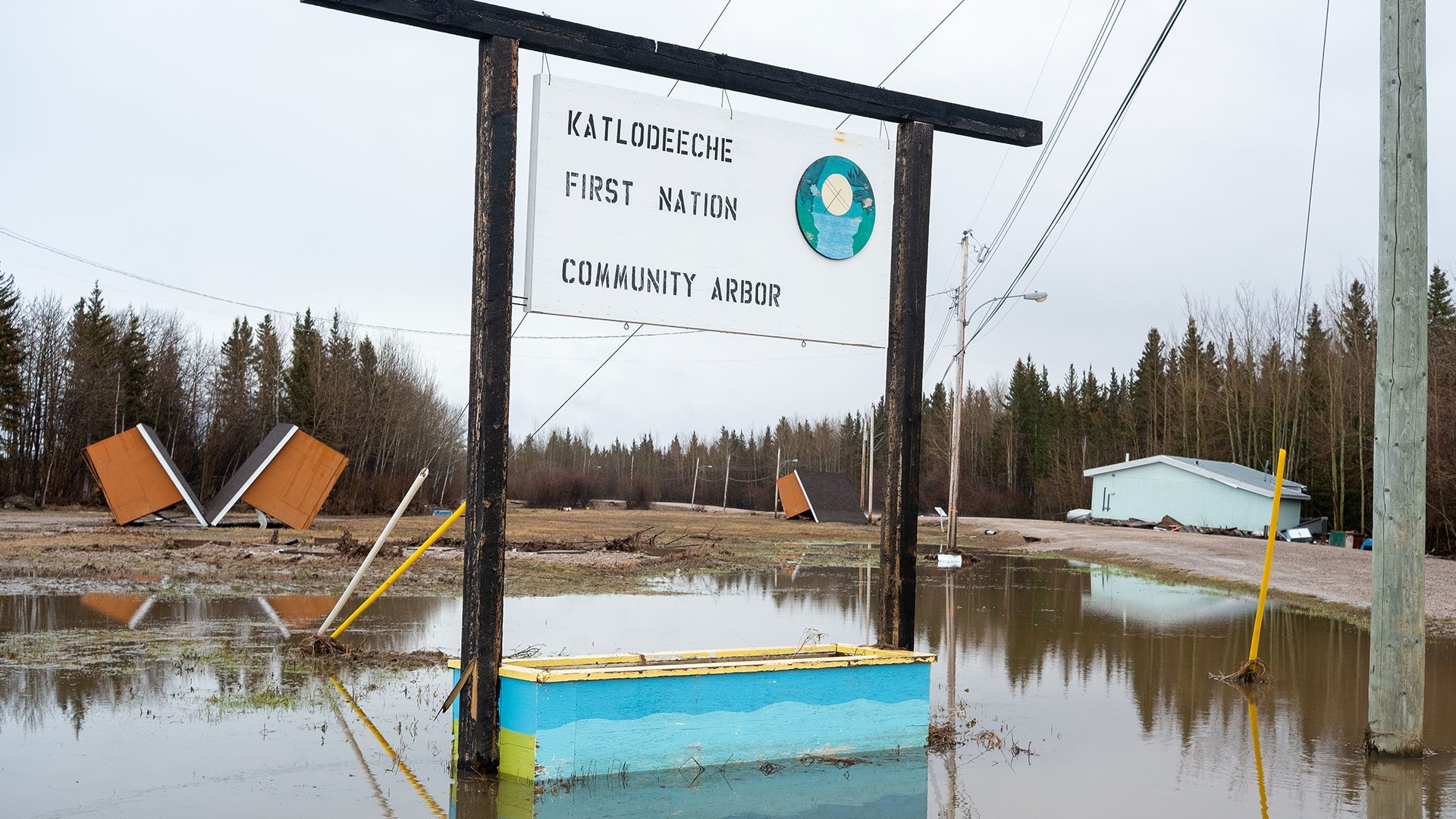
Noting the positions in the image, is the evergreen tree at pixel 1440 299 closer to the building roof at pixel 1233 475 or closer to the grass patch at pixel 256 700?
the building roof at pixel 1233 475

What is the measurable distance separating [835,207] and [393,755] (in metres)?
4.91

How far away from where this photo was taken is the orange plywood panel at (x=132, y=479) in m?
31.2

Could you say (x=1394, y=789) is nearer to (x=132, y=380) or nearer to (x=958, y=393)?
(x=958, y=393)

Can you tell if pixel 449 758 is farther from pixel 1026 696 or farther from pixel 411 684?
pixel 1026 696

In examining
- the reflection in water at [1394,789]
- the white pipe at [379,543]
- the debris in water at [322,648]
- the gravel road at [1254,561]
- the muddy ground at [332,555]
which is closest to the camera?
the reflection in water at [1394,789]

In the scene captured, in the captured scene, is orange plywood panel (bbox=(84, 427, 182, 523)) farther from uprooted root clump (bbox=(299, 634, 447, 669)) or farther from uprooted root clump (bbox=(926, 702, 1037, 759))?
uprooted root clump (bbox=(926, 702, 1037, 759))

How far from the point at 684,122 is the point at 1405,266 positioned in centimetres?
541

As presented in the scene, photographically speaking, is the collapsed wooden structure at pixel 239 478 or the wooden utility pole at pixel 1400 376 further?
the collapsed wooden structure at pixel 239 478

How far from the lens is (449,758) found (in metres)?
7.50

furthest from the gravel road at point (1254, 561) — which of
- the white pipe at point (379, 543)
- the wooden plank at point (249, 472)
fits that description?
the wooden plank at point (249, 472)

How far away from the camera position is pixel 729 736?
23.7 feet

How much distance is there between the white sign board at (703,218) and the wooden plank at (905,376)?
11cm

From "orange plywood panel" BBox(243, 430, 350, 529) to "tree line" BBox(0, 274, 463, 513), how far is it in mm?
14675

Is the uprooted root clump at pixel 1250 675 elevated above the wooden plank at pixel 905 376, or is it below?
below
